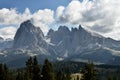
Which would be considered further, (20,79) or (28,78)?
(20,79)

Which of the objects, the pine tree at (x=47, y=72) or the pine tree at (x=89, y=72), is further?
the pine tree at (x=47, y=72)

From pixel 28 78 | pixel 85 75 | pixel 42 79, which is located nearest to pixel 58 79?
pixel 28 78

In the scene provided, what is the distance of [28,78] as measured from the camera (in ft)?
302

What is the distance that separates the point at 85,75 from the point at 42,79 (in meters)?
17.9

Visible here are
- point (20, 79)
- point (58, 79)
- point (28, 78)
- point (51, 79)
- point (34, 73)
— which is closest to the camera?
point (51, 79)

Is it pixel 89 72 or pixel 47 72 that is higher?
pixel 89 72

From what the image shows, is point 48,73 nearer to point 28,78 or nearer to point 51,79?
point 51,79

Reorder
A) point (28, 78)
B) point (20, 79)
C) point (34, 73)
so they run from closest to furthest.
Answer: point (34, 73), point (28, 78), point (20, 79)

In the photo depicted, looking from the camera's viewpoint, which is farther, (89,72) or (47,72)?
(47,72)

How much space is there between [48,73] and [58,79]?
4192 centimetres

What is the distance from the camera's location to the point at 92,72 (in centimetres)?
6384

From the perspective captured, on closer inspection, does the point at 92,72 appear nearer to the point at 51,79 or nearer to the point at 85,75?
the point at 85,75

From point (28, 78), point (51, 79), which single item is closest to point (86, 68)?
point (51, 79)

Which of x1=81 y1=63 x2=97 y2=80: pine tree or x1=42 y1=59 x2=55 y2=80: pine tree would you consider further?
x1=42 y1=59 x2=55 y2=80: pine tree
